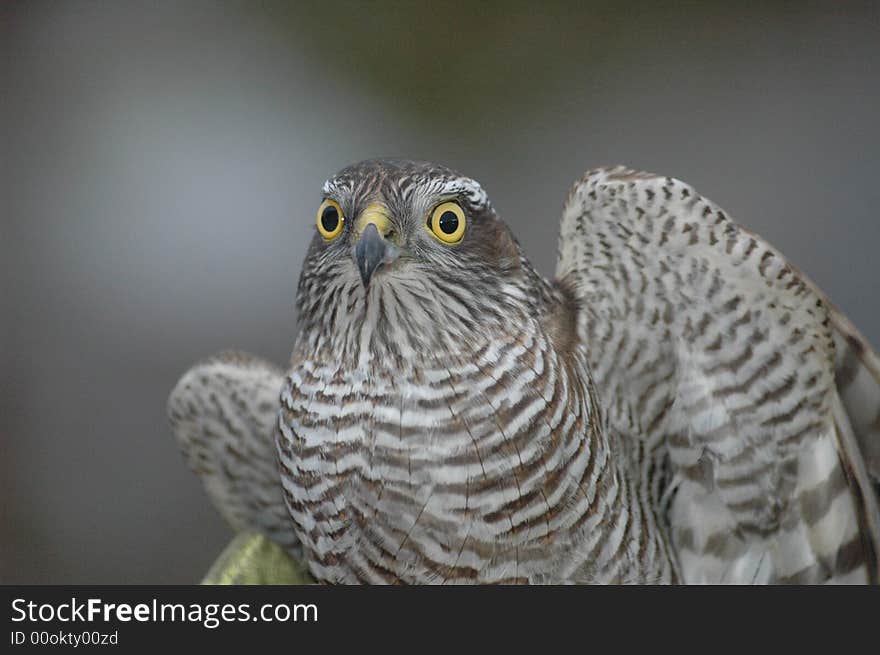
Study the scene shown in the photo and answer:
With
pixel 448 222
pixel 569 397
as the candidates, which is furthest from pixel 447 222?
pixel 569 397

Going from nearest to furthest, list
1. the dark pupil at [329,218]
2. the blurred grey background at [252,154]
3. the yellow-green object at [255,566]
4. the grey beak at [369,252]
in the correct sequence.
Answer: the grey beak at [369,252], the dark pupil at [329,218], the yellow-green object at [255,566], the blurred grey background at [252,154]

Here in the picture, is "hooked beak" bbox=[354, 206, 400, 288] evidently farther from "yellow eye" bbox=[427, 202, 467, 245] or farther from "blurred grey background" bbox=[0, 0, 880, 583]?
"blurred grey background" bbox=[0, 0, 880, 583]

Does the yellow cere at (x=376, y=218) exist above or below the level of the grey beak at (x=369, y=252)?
above

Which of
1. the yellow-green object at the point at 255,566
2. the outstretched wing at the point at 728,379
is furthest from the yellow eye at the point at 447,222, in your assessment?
the yellow-green object at the point at 255,566

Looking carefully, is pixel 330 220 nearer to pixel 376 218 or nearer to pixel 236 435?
pixel 376 218

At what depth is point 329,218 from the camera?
118 cm

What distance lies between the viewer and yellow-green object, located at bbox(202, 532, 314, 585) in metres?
1.51

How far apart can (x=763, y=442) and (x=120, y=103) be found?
254 centimetres

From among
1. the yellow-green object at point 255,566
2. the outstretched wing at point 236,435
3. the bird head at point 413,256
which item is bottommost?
the yellow-green object at point 255,566

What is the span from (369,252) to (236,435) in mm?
678

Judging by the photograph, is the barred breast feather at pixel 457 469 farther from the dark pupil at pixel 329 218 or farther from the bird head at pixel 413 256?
the dark pupil at pixel 329 218

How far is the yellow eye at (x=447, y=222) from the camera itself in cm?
114

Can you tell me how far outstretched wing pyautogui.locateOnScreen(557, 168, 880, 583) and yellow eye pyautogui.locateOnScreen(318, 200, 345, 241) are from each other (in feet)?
1.22
